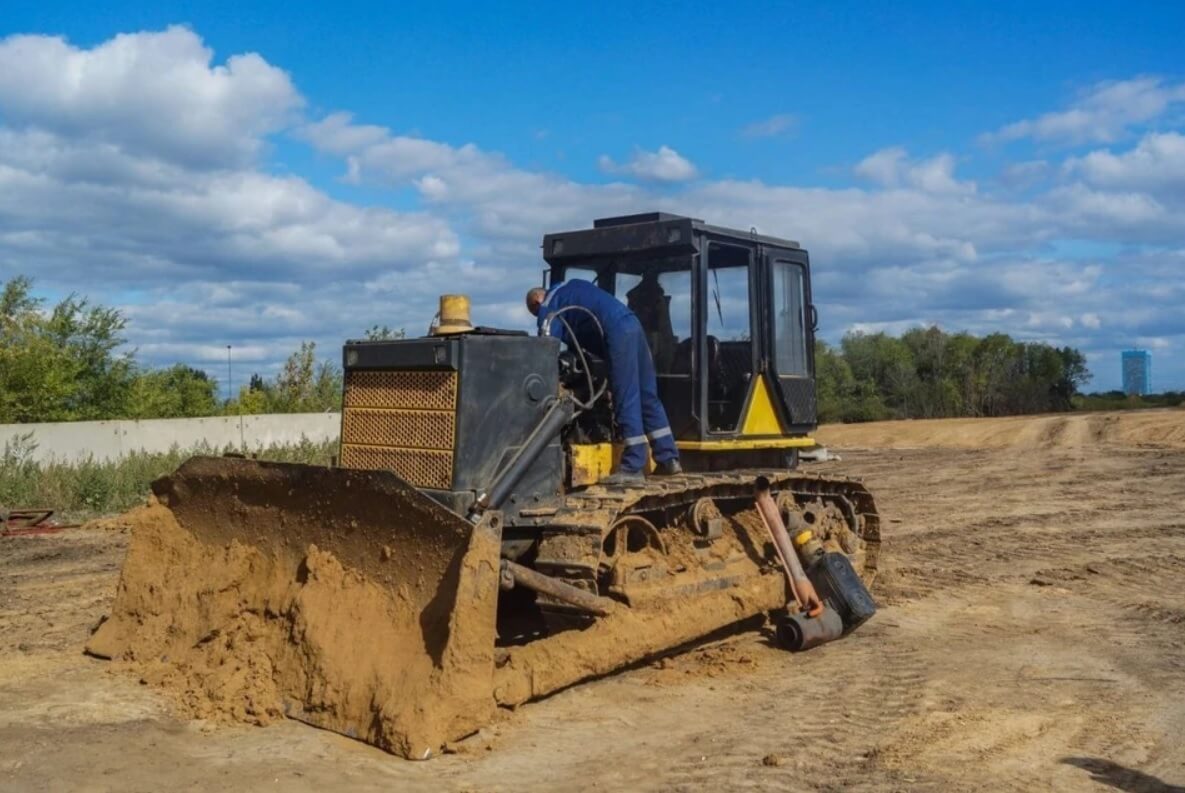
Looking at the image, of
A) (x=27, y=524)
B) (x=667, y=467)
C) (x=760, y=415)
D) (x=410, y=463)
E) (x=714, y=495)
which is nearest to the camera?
(x=410, y=463)

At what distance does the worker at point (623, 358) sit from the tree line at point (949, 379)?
34808mm

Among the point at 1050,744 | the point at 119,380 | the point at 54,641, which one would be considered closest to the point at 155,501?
the point at 54,641

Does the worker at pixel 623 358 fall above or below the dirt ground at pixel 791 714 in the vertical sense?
above

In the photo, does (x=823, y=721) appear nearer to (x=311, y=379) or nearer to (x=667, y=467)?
(x=667, y=467)

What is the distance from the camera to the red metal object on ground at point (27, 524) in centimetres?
1497

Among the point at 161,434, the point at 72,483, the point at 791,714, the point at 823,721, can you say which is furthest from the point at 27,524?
the point at 823,721

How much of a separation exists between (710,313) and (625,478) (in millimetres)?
1684

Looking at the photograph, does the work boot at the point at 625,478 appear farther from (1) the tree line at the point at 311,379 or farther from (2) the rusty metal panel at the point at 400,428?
(1) the tree line at the point at 311,379

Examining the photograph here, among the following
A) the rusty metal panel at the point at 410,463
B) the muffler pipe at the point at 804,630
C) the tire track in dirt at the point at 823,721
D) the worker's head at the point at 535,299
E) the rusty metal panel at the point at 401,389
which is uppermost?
the worker's head at the point at 535,299

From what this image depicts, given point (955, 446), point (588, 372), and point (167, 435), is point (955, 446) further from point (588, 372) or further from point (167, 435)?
point (588, 372)

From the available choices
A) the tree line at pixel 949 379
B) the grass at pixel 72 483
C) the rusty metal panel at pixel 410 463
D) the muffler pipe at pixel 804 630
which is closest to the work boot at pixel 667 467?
the muffler pipe at pixel 804 630

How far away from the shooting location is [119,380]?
24.9m

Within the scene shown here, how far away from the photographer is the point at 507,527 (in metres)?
6.72

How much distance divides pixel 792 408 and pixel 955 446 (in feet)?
70.1
